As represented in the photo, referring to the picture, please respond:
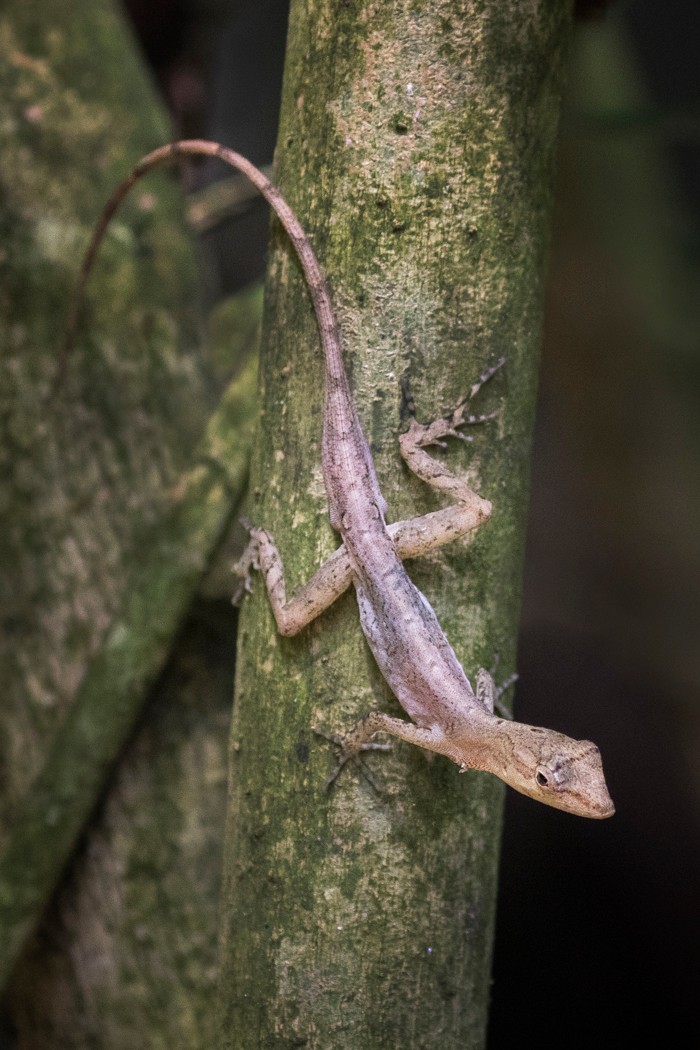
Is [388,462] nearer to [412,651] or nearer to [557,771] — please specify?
[412,651]

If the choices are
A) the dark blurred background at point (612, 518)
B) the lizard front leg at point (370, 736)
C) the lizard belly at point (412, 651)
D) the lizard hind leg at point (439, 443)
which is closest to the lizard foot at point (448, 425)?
the lizard hind leg at point (439, 443)

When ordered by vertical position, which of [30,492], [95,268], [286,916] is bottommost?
[286,916]

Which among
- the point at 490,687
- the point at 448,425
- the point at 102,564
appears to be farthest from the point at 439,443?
the point at 102,564

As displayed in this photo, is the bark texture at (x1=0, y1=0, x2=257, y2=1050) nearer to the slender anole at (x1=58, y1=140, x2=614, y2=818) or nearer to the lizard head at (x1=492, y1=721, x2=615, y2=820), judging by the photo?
the slender anole at (x1=58, y1=140, x2=614, y2=818)

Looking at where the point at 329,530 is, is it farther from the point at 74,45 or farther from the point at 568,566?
the point at 568,566

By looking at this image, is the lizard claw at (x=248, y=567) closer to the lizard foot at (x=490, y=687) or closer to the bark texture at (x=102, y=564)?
the lizard foot at (x=490, y=687)

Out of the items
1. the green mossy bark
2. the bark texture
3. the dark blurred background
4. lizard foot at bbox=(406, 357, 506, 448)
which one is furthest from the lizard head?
the dark blurred background

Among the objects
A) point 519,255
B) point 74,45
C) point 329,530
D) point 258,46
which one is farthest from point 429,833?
point 258,46
